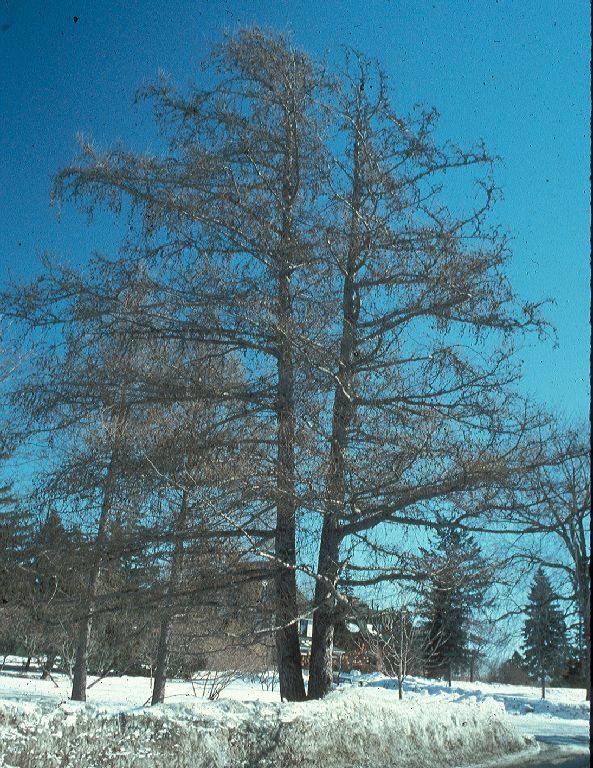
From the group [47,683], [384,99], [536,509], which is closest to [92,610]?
[536,509]

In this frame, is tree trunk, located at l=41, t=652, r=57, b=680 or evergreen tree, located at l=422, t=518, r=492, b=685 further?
tree trunk, located at l=41, t=652, r=57, b=680

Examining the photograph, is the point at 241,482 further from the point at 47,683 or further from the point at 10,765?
the point at 47,683

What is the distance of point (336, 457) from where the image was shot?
7496 mm

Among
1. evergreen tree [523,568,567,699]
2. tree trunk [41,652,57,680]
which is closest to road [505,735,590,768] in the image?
evergreen tree [523,568,567,699]

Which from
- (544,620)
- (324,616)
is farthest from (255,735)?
(544,620)

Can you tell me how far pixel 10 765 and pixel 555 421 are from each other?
5749mm

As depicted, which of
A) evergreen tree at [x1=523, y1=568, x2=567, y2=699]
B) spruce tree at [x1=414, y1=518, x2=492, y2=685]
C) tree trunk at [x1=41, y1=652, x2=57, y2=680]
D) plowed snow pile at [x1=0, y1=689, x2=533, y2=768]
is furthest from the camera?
tree trunk at [x1=41, y1=652, x2=57, y2=680]

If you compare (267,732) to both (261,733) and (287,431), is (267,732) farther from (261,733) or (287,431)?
(287,431)

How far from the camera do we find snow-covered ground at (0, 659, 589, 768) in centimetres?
549

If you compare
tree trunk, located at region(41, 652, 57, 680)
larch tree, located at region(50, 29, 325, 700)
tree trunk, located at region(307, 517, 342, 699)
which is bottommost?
tree trunk, located at region(41, 652, 57, 680)

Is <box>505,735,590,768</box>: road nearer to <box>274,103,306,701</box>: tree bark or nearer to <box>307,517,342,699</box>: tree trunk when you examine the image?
<box>307,517,342,699</box>: tree trunk

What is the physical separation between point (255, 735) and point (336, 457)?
8.76ft

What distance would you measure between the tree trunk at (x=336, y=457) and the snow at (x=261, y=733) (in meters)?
0.60

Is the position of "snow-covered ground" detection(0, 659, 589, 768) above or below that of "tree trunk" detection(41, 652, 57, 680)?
above
